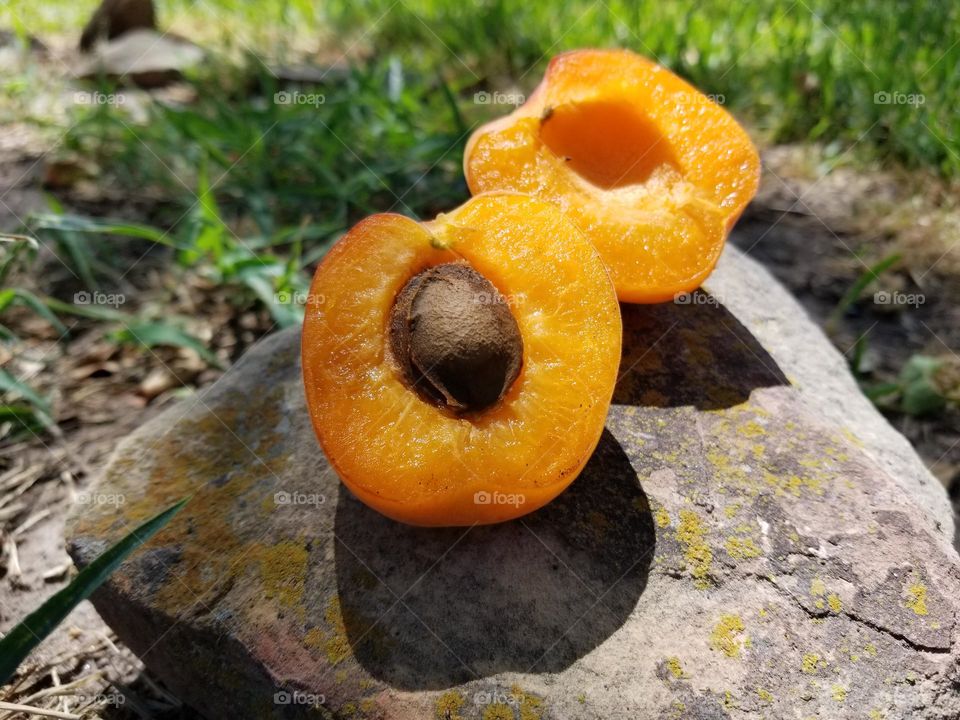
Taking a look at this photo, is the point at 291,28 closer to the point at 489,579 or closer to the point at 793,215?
the point at 793,215

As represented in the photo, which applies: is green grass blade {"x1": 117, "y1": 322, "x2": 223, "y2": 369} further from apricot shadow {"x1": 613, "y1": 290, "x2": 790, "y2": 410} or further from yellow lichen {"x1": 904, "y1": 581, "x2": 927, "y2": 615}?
yellow lichen {"x1": 904, "y1": 581, "x2": 927, "y2": 615}

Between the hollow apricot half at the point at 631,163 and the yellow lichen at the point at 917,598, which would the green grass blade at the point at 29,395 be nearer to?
the hollow apricot half at the point at 631,163

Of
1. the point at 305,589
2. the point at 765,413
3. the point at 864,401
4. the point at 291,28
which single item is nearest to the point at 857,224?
the point at 864,401

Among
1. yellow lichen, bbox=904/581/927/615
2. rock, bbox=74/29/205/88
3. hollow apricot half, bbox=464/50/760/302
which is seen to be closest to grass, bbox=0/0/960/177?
rock, bbox=74/29/205/88

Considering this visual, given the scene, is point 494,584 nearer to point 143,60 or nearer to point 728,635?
point 728,635

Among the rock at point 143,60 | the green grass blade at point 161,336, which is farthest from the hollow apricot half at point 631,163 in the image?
the rock at point 143,60

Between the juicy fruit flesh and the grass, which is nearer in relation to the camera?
the juicy fruit flesh
